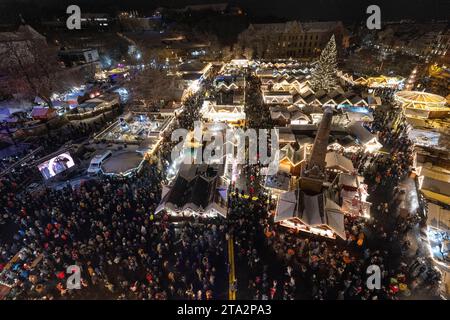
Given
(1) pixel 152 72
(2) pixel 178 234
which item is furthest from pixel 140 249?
(1) pixel 152 72

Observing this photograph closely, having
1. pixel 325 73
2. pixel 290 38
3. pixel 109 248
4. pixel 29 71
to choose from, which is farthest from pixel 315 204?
pixel 290 38

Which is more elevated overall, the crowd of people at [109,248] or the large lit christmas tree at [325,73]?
the large lit christmas tree at [325,73]

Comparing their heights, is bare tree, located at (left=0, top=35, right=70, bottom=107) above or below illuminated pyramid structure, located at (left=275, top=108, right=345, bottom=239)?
above

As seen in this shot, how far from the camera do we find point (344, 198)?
13227 mm

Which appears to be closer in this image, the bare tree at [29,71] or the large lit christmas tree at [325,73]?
the bare tree at [29,71]

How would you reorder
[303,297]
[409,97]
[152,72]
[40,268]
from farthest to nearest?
[152,72], [409,97], [40,268], [303,297]

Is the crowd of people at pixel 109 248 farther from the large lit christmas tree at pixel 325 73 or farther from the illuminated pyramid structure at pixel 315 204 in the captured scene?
the large lit christmas tree at pixel 325 73

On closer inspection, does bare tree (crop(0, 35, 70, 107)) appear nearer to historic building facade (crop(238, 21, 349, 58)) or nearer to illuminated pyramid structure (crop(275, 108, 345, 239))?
illuminated pyramid structure (crop(275, 108, 345, 239))

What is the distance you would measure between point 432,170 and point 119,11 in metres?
91.0

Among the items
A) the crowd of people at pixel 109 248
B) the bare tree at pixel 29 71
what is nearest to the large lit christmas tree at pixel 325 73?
the crowd of people at pixel 109 248

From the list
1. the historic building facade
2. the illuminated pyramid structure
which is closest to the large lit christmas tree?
the illuminated pyramid structure

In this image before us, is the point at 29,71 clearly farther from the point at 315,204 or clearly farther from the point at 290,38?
the point at 290,38

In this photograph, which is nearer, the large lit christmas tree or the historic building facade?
the large lit christmas tree

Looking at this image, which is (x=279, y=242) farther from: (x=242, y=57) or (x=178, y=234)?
(x=242, y=57)
